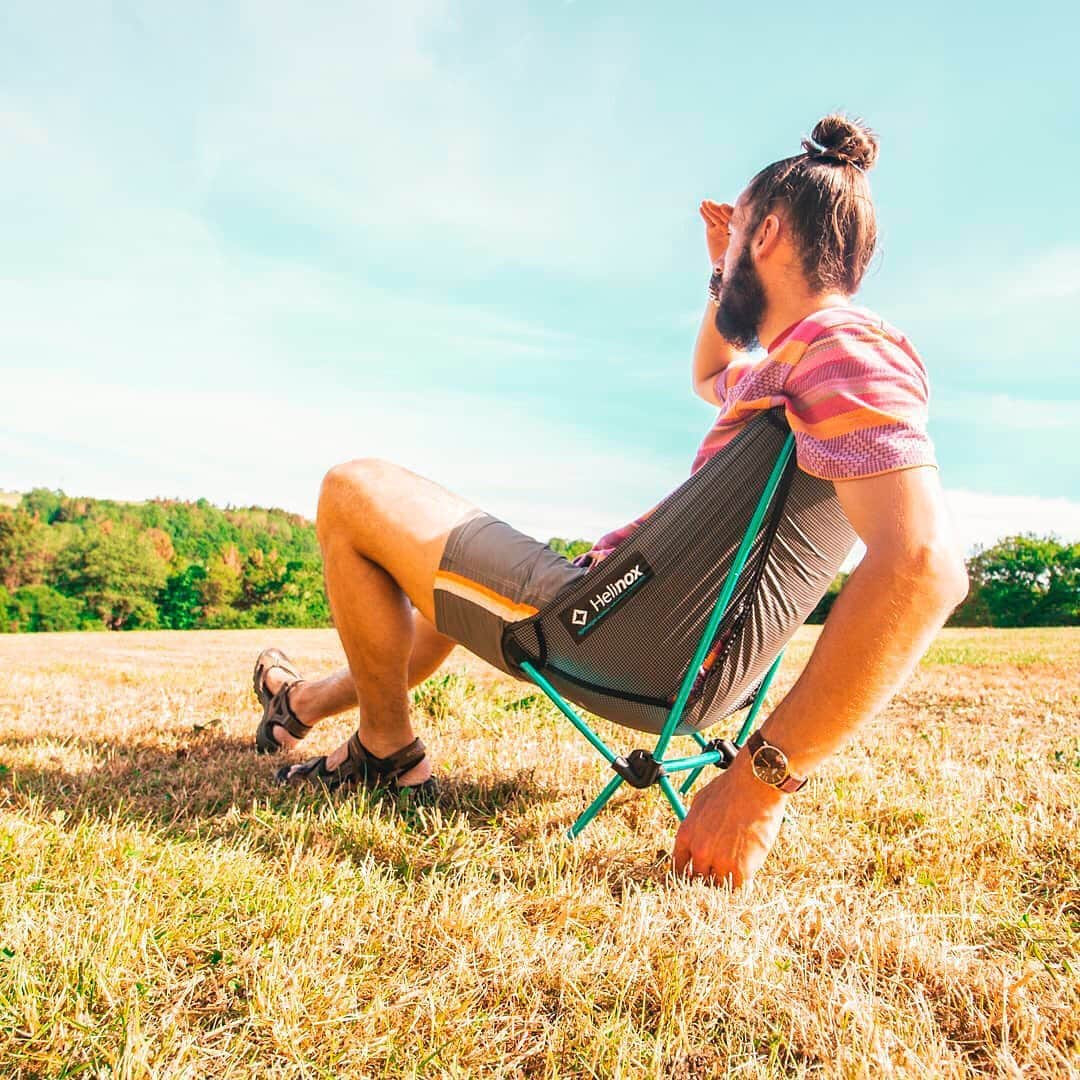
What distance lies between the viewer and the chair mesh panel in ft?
6.65

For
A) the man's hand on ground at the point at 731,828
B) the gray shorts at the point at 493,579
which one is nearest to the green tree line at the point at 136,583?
the gray shorts at the point at 493,579

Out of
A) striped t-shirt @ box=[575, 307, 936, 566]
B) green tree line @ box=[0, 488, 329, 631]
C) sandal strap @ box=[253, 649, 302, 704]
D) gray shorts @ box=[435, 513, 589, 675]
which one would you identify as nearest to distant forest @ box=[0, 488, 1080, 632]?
green tree line @ box=[0, 488, 329, 631]

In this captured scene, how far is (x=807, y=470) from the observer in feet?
6.04

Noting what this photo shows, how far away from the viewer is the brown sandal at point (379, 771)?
2748mm

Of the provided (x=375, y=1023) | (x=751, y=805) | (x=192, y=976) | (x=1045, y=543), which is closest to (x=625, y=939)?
Answer: (x=751, y=805)

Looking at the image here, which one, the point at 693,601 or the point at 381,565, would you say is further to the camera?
the point at 381,565

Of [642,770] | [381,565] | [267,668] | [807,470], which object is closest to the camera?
[807,470]

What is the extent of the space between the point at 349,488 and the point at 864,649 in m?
1.51

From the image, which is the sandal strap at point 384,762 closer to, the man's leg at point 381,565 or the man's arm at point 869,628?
the man's leg at point 381,565

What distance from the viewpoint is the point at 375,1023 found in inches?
57.6

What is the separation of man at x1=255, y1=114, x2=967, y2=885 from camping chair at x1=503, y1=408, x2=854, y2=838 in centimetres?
11

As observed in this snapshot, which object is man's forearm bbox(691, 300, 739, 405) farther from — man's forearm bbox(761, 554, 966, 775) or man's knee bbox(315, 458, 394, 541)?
man's forearm bbox(761, 554, 966, 775)

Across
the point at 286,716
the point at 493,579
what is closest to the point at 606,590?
the point at 493,579

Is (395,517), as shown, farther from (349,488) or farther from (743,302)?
(743,302)
